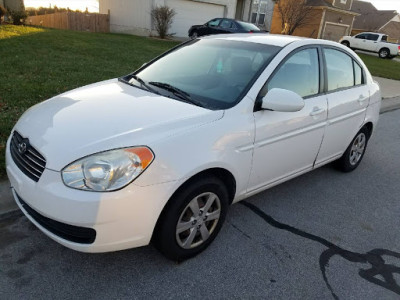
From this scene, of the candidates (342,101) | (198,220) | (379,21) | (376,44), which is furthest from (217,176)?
(379,21)

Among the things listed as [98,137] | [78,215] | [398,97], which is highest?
[98,137]

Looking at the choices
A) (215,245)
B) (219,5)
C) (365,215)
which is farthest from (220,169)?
(219,5)

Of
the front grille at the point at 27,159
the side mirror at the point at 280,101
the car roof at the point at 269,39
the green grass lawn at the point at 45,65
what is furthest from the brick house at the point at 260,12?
the front grille at the point at 27,159

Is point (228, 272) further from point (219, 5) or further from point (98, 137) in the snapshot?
point (219, 5)

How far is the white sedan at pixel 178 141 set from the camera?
2.21 m

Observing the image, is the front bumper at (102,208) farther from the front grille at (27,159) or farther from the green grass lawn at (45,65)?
the green grass lawn at (45,65)

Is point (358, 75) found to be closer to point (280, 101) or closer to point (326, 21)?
point (280, 101)

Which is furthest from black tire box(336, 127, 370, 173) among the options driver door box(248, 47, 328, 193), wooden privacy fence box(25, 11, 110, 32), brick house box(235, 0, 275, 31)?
brick house box(235, 0, 275, 31)

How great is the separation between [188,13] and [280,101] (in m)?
20.6

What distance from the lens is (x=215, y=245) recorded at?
2.96m

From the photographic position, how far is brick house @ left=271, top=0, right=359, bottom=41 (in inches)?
1179

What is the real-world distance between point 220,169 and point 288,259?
95cm

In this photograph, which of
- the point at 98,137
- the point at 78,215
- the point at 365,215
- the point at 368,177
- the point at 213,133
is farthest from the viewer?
the point at 368,177

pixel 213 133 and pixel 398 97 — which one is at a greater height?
pixel 213 133
